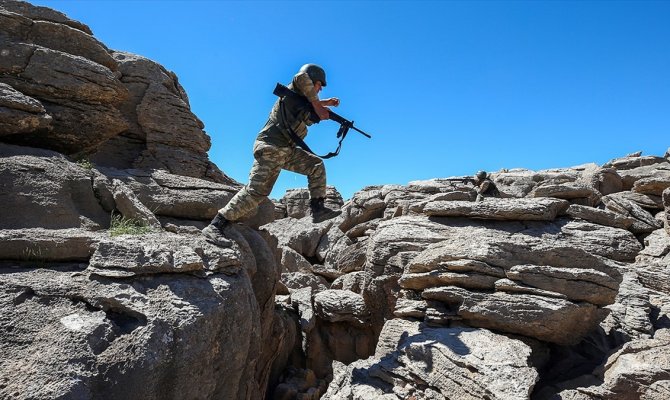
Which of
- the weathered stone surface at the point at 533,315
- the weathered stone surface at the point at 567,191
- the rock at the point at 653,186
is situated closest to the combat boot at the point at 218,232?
the weathered stone surface at the point at 533,315

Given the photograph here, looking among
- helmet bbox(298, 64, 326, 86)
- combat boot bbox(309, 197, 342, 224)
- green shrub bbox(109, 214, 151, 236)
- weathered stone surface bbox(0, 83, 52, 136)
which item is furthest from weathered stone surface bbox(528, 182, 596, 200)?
weathered stone surface bbox(0, 83, 52, 136)

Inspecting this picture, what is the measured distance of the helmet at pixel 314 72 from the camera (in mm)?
10328

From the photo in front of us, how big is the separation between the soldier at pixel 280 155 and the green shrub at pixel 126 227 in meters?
1.40

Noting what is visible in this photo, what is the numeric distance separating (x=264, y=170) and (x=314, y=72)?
2.65 metres

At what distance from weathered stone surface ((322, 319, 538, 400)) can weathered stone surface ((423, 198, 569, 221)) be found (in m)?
4.44

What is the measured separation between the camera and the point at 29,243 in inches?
296

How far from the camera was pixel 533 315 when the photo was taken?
970 centimetres

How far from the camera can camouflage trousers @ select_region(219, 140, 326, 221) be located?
10578 millimetres

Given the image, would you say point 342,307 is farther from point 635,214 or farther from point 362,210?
point 635,214

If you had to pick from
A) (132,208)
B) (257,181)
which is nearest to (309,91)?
(257,181)

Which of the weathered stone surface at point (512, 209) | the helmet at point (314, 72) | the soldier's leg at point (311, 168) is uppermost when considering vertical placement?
the helmet at point (314, 72)

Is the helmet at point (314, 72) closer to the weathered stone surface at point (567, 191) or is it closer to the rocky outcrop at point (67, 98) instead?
the rocky outcrop at point (67, 98)

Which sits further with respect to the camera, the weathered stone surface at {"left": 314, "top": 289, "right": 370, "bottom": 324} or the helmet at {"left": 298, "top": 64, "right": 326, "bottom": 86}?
the weathered stone surface at {"left": 314, "top": 289, "right": 370, "bottom": 324}

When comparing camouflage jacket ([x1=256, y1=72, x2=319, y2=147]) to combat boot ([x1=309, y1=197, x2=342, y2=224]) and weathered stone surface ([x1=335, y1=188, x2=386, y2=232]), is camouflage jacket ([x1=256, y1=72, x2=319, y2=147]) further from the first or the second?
weathered stone surface ([x1=335, y1=188, x2=386, y2=232])
